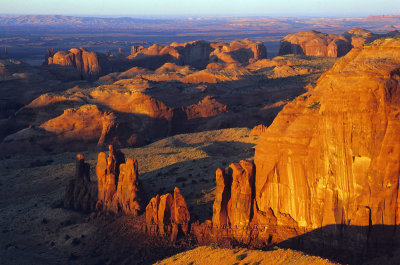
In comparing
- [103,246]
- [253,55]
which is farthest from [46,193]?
[253,55]

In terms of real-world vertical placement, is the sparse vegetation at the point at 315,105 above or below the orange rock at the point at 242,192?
above

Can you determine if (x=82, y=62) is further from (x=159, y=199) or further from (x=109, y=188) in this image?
(x=159, y=199)

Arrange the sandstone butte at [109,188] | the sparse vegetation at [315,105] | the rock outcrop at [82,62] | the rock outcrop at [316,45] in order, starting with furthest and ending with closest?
the rock outcrop at [316,45] < the rock outcrop at [82,62] < the sandstone butte at [109,188] < the sparse vegetation at [315,105]

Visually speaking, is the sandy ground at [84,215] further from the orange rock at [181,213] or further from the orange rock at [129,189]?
the orange rock at [181,213]

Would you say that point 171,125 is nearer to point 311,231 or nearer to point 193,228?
point 193,228

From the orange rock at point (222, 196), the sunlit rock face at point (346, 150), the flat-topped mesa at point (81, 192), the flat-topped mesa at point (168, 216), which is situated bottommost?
the flat-topped mesa at point (81, 192)

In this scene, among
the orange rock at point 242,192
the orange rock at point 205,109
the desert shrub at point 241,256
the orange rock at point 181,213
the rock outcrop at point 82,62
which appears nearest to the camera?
the desert shrub at point 241,256

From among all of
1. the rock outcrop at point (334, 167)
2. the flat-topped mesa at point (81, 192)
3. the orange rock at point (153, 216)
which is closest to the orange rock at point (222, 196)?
the rock outcrop at point (334, 167)

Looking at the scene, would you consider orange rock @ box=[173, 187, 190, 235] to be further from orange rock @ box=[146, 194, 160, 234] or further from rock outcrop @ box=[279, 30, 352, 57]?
rock outcrop @ box=[279, 30, 352, 57]

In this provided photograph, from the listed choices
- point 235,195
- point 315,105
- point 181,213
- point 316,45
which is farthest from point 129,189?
point 316,45

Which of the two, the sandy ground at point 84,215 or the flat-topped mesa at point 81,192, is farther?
the flat-topped mesa at point 81,192
